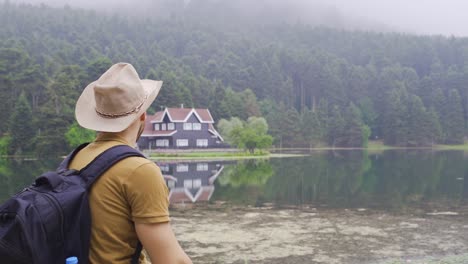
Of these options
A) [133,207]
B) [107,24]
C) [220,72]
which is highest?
[107,24]

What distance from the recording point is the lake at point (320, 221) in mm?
9180

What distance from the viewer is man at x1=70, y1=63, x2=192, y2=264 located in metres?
1.77

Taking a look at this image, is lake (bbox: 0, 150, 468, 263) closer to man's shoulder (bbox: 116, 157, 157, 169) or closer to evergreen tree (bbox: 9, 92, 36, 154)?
man's shoulder (bbox: 116, 157, 157, 169)

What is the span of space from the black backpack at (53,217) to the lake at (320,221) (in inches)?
282

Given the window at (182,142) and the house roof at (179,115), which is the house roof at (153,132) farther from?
the window at (182,142)

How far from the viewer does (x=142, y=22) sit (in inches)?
5374

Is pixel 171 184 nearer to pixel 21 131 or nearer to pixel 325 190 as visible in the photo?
pixel 325 190

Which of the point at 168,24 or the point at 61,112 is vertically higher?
the point at 168,24

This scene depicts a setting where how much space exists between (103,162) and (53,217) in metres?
0.28

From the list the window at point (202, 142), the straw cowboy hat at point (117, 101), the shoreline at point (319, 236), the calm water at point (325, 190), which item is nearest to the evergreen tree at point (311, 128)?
the window at point (202, 142)

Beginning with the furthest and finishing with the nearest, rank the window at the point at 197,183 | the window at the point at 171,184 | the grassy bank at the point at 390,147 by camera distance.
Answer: the grassy bank at the point at 390,147, the window at the point at 197,183, the window at the point at 171,184

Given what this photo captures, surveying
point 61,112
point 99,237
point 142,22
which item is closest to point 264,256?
point 99,237

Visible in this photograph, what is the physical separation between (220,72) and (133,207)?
3912 inches

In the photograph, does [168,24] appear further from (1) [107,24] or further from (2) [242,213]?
(2) [242,213]
